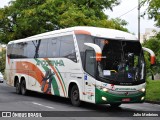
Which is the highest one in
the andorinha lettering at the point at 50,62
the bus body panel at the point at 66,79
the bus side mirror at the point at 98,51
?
the bus side mirror at the point at 98,51

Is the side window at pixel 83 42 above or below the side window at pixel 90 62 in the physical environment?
above

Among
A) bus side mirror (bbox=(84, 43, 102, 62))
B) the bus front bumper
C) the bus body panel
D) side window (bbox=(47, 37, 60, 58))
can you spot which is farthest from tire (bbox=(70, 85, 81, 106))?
bus side mirror (bbox=(84, 43, 102, 62))

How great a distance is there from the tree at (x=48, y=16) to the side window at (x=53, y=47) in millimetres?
9314

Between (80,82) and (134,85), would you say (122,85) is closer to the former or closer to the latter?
(134,85)

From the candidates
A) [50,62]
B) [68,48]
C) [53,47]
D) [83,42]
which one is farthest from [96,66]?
[50,62]

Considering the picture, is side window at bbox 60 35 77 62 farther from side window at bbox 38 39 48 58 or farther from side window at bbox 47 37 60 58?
side window at bbox 38 39 48 58

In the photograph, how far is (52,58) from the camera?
18844 millimetres

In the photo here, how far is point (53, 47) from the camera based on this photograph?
18.9 m

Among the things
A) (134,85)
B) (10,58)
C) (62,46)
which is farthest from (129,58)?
(10,58)

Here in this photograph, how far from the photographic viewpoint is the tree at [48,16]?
97.2ft

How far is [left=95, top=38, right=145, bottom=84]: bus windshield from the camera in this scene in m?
14.7

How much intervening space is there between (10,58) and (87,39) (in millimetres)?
11247

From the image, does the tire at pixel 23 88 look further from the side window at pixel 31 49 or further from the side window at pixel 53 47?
the side window at pixel 53 47

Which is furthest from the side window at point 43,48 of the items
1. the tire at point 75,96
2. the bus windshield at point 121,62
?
the bus windshield at point 121,62
